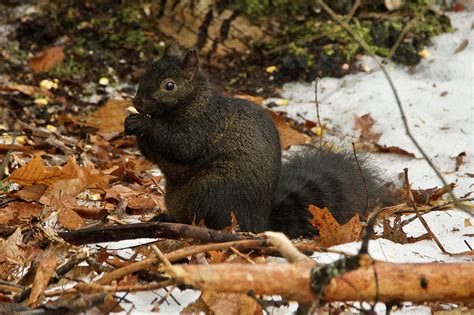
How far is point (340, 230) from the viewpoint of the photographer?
3004mm

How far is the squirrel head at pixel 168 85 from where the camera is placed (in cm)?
355

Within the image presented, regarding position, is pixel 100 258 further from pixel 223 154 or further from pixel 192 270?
pixel 223 154

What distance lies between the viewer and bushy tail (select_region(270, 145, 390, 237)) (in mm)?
3611

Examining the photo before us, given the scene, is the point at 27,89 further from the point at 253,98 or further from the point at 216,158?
the point at 216,158

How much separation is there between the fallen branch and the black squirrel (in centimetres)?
87

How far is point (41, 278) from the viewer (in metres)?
2.11

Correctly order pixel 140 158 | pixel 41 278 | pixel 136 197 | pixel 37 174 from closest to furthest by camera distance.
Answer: pixel 41 278, pixel 37 174, pixel 136 197, pixel 140 158

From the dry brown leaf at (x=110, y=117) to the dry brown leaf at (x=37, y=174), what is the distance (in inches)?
75.1

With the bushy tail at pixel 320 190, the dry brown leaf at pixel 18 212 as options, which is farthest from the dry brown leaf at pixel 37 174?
the bushy tail at pixel 320 190

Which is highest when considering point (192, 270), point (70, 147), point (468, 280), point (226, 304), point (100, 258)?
point (468, 280)

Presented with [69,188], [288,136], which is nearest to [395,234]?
[69,188]

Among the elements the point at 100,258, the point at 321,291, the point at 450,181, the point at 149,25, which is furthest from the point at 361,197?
the point at 149,25

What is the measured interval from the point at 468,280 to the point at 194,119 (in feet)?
6.28

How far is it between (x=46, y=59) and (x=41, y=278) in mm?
4077
